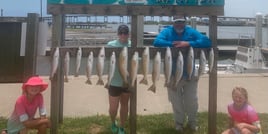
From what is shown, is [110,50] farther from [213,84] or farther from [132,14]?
[213,84]

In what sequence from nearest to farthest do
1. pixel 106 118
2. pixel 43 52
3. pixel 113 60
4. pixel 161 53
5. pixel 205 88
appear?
pixel 113 60, pixel 161 53, pixel 43 52, pixel 106 118, pixel 205 88

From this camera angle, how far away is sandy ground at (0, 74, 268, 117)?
789cm

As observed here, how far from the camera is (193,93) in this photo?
624 cm

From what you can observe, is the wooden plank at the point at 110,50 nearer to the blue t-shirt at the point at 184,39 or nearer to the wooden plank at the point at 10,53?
the blue t-shirt at the point at 184,39

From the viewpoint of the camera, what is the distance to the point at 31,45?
5836 millimetres

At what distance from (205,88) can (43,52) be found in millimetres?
5078

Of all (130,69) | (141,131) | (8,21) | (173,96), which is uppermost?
(8,21)

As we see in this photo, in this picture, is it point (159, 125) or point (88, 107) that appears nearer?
point (159, 125)

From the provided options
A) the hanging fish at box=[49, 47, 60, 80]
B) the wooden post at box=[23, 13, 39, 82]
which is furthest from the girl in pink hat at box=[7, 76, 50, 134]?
the wooden post at box=[23, 13, 39, 82]

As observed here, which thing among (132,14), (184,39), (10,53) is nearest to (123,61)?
(132,14)

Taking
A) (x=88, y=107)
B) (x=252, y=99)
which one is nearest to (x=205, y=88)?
(x=252, y=99)

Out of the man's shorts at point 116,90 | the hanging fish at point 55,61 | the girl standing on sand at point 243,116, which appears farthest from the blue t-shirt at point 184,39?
the hanging fish at point 55,61

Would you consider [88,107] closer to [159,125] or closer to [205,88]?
[159,125]

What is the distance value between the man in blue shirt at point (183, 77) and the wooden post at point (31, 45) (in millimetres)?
1643
